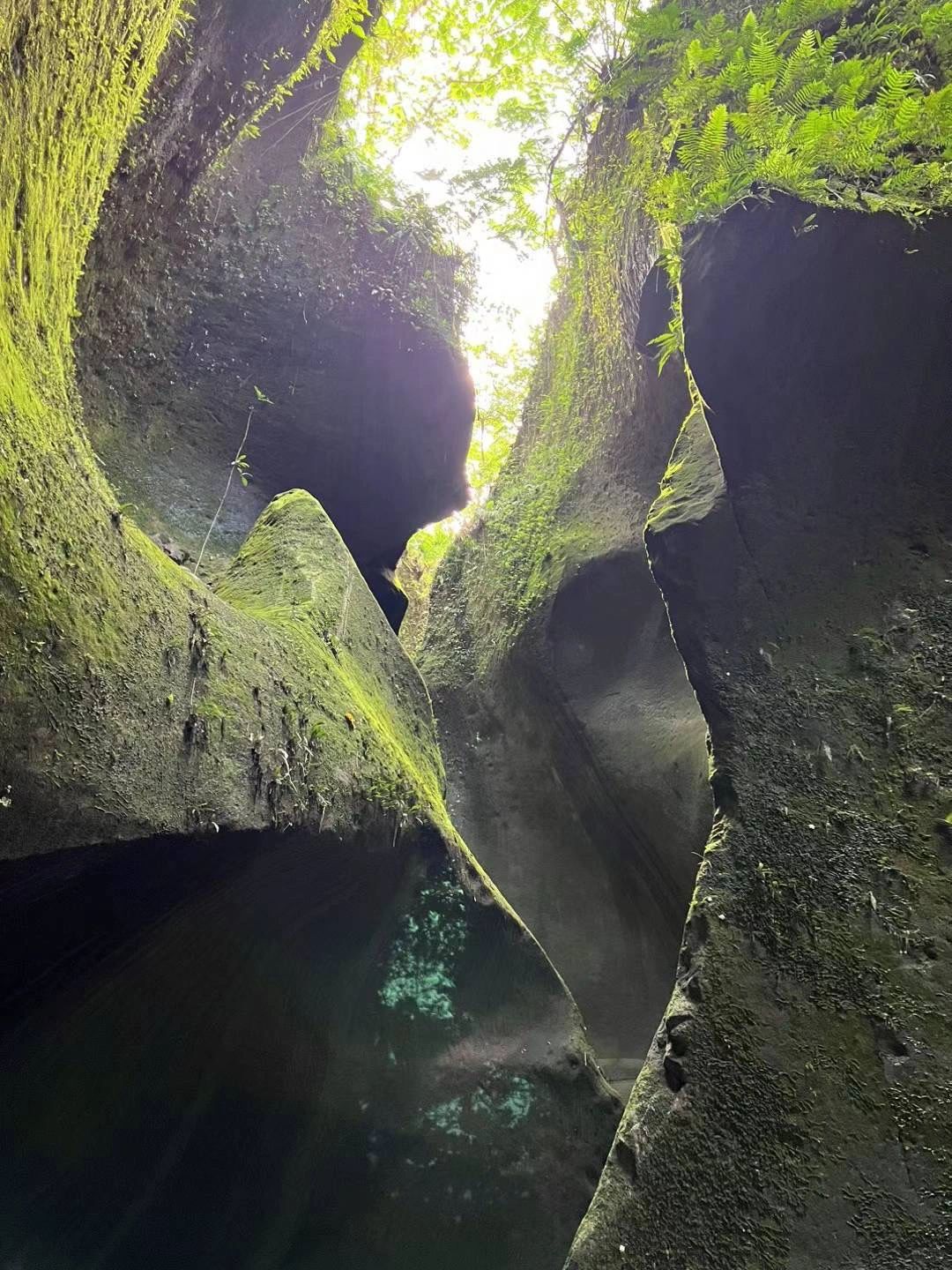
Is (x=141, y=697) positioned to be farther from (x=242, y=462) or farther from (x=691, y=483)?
(x=242, y=462)

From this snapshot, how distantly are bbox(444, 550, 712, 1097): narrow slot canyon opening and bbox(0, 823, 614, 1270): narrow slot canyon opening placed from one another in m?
1.73

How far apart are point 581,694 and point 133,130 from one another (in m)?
6.41

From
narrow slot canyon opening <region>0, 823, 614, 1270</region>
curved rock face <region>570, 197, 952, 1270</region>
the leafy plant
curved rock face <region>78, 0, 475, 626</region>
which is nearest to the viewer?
curved rock face <region>570, 197, 952, 1270</region>

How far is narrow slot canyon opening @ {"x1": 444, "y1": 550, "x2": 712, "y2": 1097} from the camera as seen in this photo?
6.84m

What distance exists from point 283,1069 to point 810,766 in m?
3.51

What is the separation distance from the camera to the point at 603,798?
7711 millimetres

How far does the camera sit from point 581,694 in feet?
26.6

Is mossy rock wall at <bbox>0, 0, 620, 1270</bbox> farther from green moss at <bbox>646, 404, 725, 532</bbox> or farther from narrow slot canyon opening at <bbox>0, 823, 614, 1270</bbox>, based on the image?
green moss at <bbox>646, 404, 725, 532</bbox>

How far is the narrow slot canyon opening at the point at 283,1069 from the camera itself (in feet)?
12.1

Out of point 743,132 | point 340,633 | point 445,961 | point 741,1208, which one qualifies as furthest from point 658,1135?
point 743,132

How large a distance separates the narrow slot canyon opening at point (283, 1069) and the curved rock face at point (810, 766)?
1.93 m

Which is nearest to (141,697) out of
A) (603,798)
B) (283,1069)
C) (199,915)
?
(199,915)

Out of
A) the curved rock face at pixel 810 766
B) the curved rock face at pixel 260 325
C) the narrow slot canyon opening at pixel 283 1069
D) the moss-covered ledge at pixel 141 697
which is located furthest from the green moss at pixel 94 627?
the curved rock face at pixel 260 325

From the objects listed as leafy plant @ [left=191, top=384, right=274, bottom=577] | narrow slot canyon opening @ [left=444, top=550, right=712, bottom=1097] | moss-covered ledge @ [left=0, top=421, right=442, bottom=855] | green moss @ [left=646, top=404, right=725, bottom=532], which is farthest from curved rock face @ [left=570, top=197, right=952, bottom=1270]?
leafy plant @ [left=191, top=384, right=274, bottom=577]
